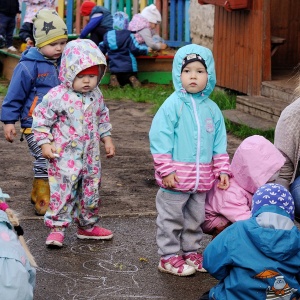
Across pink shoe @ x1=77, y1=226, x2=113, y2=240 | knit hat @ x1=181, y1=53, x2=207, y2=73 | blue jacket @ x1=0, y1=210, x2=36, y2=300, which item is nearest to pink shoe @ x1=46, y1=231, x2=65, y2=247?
pink shoe @ x1=77, y1=226, x2=113, y2=240

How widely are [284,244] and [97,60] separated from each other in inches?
89.8

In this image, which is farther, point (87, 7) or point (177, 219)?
point (87, 7)

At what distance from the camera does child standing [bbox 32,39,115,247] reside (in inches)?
242

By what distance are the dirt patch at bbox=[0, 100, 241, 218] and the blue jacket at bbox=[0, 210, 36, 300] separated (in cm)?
268

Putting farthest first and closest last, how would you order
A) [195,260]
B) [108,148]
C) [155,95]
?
[155,95]
[108,148]
[195,260]

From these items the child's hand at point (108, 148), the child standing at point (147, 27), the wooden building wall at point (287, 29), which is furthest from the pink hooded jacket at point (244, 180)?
the child standing at point (147, 27)

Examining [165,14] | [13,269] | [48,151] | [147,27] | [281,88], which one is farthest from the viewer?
[165,14]

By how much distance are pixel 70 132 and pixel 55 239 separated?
724mm

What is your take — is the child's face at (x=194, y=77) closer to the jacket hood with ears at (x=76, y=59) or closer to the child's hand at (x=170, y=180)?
the child's hand at (x=170, y=180)

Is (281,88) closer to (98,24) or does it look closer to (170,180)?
(98,24)

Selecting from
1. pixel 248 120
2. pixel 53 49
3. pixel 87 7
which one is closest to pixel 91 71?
pixel 53 49

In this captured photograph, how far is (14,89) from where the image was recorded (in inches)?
267

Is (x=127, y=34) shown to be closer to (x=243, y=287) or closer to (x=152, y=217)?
(x=152, y=217)

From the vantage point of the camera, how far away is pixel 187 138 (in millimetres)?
5676
